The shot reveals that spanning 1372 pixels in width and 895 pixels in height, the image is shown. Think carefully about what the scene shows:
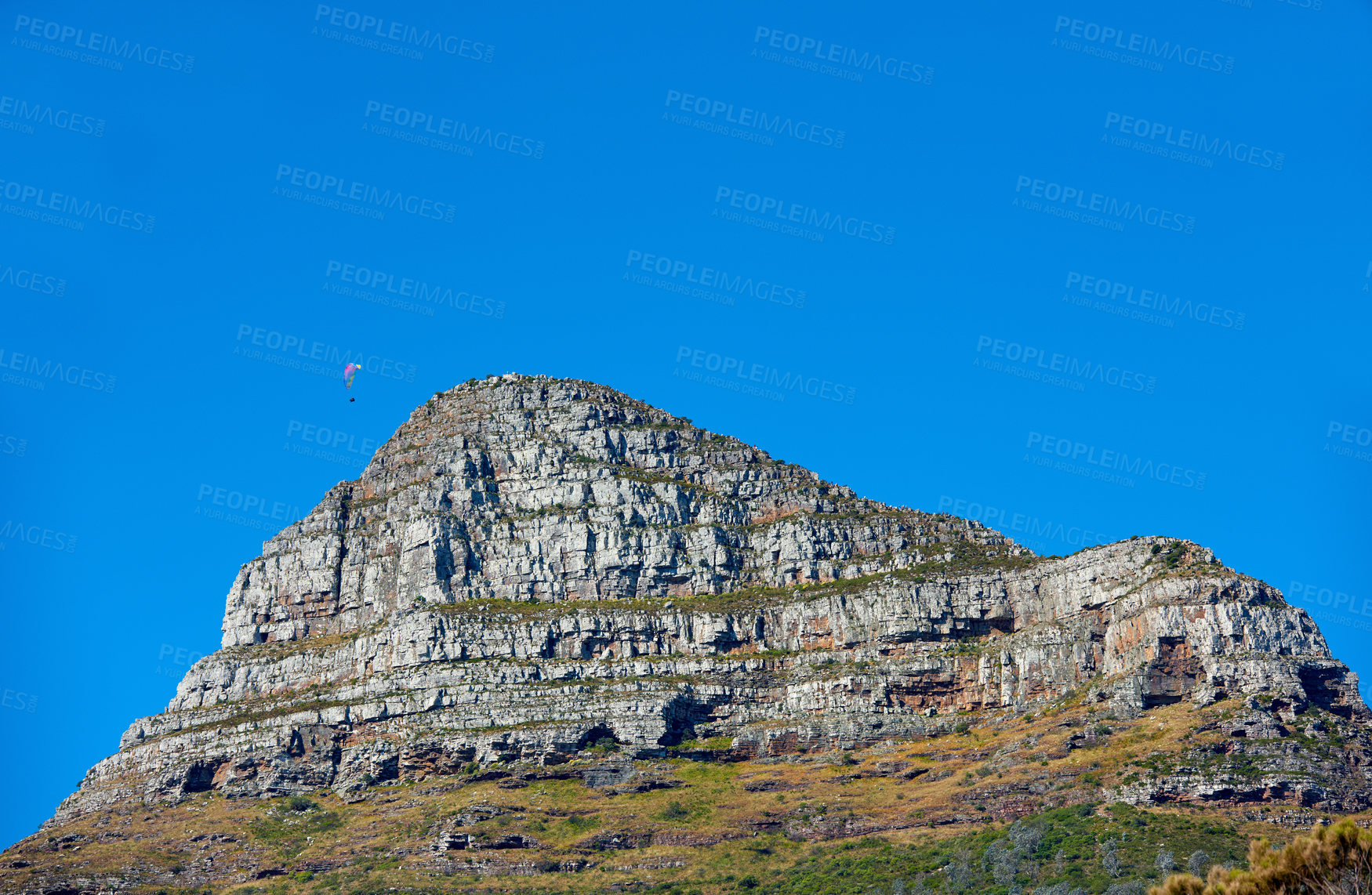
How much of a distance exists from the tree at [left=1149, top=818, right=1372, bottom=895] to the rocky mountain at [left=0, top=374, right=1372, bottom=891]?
2490 inches

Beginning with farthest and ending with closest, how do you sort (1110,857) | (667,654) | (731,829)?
(667,654) → (731,829) → (1110,857)

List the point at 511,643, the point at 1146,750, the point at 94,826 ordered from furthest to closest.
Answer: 1. the point at 511,643
2. the point at 94,826
3. the point at 1146,750

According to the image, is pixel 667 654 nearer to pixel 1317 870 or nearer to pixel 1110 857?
pixel 1110 857

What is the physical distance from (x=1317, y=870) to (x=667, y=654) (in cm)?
9883

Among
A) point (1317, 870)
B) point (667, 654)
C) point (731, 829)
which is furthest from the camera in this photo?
point (667, 654)

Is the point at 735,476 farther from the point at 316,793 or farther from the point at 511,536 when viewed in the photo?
the point at 316,793

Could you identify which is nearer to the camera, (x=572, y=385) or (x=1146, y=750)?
(x=1146, y=750)

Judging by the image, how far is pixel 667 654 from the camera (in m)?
143

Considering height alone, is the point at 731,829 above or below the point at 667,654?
below

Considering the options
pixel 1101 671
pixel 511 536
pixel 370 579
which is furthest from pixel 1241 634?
pixel 370 579

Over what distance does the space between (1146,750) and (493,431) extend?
79.3 meters

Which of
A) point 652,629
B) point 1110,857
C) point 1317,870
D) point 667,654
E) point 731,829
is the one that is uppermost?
point 652,629

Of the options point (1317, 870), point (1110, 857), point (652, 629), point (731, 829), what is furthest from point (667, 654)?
point (1317, 870)

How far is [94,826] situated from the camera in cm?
12625
